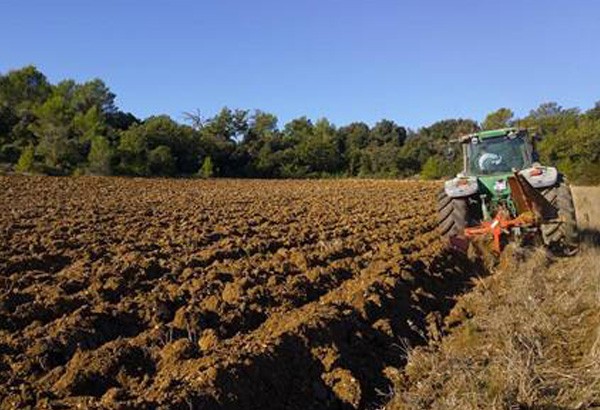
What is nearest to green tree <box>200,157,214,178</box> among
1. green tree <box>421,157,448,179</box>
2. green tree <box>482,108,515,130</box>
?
green tree <box>421,157,448,179</box>

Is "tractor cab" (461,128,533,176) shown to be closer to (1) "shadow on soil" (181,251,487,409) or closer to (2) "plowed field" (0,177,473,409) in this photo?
(2) "plowed field" (0,177,473,409)

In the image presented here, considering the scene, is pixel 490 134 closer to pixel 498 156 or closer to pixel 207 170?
pixel 498 156

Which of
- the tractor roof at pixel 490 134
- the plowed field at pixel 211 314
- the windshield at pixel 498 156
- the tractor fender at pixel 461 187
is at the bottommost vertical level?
the plowed field at pixel 211 314

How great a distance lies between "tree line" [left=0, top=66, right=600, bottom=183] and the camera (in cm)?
4022

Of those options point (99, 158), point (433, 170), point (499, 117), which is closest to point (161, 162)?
point (99, 158)

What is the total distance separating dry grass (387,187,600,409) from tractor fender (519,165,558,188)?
5.38 feet

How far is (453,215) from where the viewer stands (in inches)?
367

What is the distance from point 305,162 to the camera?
55.8m

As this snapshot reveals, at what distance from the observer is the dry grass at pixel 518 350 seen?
150 inches

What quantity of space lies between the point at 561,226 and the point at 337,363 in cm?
539

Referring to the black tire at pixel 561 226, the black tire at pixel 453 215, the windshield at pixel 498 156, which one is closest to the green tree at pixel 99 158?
the windshield at pixel 498 156

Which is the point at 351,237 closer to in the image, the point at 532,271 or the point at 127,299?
the point at 532,271

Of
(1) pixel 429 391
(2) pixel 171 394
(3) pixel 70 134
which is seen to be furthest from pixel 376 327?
(3) pixel 70 134

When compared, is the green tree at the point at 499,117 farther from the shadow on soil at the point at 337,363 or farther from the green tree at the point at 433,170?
the shadow on soil at the point at 337,363
